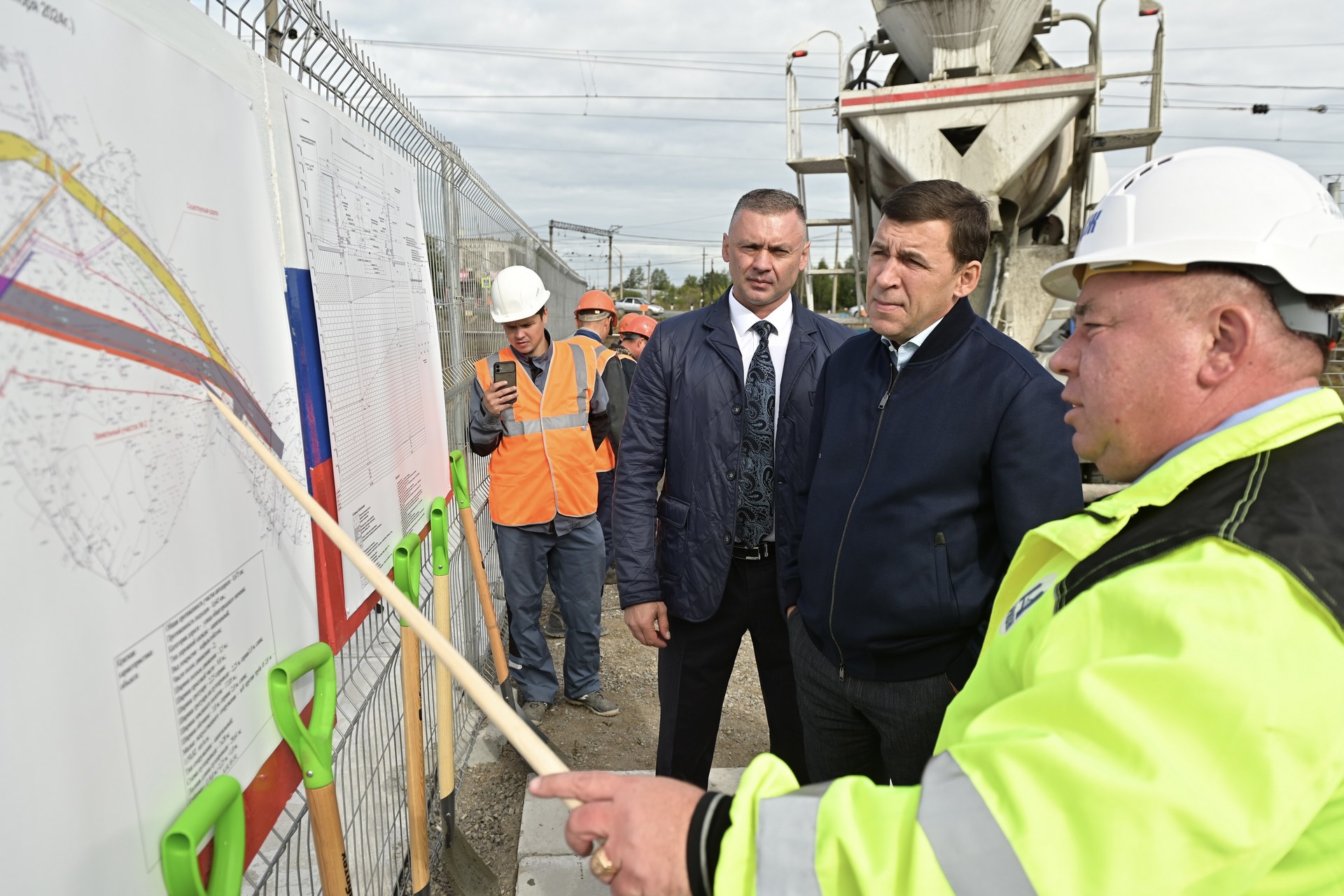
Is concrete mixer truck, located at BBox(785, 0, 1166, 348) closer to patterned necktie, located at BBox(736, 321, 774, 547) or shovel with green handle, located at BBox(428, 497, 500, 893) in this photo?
patterned necktie, located at BBox(736, 321, 774, 547)

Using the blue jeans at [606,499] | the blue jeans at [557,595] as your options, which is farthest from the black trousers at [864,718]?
the blue jeans at [606,499]

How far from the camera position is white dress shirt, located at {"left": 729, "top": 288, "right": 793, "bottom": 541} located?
288 cm

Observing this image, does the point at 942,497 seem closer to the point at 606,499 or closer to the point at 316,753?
the point at 316,753

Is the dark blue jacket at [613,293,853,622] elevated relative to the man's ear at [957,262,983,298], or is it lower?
lower

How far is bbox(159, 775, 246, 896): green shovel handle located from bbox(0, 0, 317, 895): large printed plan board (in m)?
0.02

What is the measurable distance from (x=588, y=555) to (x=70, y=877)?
3520 mm

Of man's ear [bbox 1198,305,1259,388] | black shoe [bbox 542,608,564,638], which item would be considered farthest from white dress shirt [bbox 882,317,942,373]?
black shoe [bbox 542,608,564,638]

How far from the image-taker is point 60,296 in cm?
94

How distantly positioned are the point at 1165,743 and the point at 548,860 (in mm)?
2691

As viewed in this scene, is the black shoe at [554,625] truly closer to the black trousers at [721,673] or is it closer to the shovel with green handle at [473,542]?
the shovel with green handle at [473,542]

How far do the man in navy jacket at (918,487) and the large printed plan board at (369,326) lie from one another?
1.16m

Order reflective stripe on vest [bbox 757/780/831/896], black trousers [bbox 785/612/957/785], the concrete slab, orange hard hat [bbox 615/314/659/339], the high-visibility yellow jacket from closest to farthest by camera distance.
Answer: the high-visibility yellow jacket
reflective stripe on vest [bbox 757/780/831/896]
black trousers [bbox 785/612/957/785]
the concrete slab
orange hard hat [bbox 615/314/659/339]

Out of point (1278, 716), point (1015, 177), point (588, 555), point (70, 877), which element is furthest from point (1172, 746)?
point (1015, 177)

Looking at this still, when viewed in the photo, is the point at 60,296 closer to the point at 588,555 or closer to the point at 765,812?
the point at 765,812
